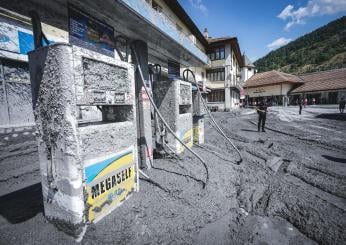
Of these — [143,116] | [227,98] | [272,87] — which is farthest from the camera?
[272,87]

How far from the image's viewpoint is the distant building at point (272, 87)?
32.1 metres

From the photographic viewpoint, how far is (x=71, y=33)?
238 cm

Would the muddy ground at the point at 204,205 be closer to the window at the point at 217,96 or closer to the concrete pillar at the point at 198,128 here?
the concrete pillar at the point at 198,128

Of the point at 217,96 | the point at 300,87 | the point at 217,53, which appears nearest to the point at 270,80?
the point at 300,87

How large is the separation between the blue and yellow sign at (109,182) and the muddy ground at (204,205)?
130 mm

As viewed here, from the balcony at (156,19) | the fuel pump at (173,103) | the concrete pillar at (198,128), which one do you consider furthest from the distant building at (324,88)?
the balcony at (156,19)

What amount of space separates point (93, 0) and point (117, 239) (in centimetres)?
269

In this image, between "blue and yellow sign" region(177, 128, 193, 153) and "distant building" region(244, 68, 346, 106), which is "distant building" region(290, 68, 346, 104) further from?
"blue and yellow sign" region(177, 128, 193, 153)

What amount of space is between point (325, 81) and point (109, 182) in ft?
139

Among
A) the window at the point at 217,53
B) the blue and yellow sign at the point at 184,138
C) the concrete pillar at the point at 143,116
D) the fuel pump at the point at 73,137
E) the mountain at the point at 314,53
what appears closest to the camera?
the fuel pump at the point at 73,137

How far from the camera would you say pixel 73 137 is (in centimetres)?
169

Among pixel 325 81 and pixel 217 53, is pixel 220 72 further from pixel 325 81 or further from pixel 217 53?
pixel 325 81

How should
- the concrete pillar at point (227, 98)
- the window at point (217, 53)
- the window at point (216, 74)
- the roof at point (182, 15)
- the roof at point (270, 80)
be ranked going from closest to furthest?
the roof at point (182, 15) < the window at point (217, 53) < the concrete pillar at point (227, 98) < the window at point (216, 74) < the roof at point (270, 80)

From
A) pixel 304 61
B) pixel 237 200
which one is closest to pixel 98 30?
pixel 237 200
